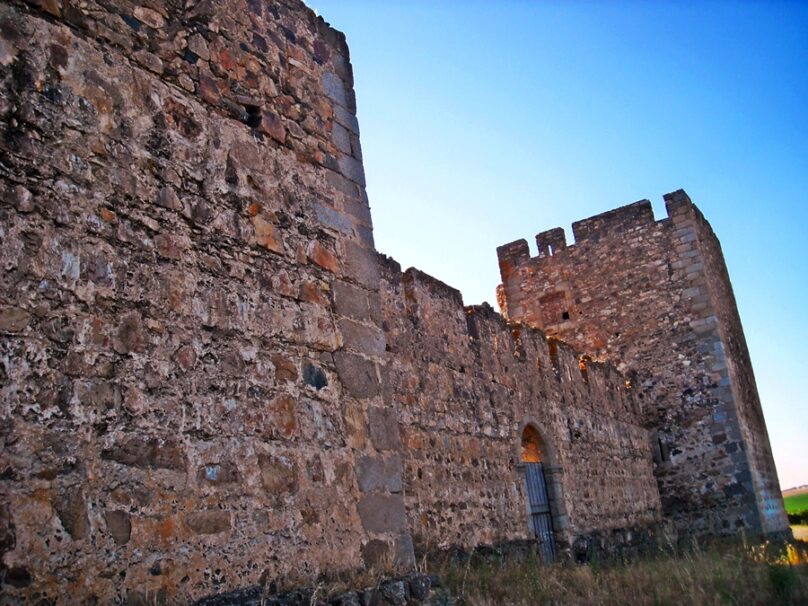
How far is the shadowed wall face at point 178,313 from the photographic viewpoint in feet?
8.88

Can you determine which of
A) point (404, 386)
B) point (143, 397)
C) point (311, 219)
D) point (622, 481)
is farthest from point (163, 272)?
point (622, 481)

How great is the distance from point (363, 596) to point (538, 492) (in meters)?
6.56

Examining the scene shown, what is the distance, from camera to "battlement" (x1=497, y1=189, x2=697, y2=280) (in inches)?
615

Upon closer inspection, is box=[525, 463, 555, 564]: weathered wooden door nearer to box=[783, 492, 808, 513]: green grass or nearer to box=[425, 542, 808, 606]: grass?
box=[425, 542, 808, 606]: grass

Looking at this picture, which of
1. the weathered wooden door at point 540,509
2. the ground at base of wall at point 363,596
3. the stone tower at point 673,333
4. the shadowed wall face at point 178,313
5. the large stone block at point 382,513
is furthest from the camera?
the stone tower at point 673,333

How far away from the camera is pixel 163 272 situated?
3.25 m

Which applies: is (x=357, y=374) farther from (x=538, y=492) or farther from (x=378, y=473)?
(x=538, y=492)

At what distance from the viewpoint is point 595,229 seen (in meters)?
16.2

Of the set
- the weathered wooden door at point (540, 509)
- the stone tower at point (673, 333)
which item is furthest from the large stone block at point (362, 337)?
the stone tower at point (673, 333)

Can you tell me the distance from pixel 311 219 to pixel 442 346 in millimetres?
4031

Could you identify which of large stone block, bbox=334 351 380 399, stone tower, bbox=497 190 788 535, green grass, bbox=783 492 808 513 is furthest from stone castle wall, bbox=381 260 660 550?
green grass, bbox=783 492 808 513

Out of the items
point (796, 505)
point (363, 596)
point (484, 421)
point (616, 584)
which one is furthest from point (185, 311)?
point (796, 505)

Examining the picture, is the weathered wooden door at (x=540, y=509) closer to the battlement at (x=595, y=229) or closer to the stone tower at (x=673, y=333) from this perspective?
the stone tower at (x=673, y=333)

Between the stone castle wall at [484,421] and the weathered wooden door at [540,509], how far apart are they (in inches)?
5.2
